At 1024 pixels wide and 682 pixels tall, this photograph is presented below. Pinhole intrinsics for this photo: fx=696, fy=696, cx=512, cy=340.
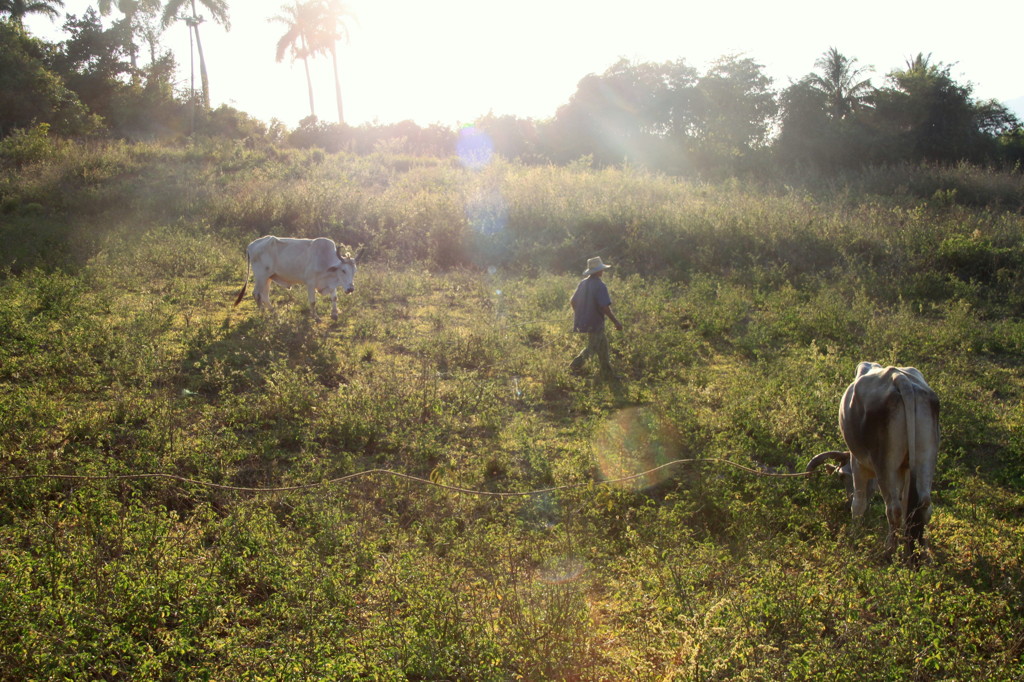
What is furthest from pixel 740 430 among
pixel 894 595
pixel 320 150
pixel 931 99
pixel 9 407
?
pixel 931 99

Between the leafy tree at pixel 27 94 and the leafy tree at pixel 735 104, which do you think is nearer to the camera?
the leafy tree at pixel 27 94

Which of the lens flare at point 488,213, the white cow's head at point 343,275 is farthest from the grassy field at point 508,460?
the lens flare at point 488,213

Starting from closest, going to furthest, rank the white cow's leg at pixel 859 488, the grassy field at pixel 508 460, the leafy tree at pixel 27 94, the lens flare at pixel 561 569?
the grassy field at pixel 508 460
the lens flare at pixel 561 569
the white cow's leg at pixel 859 488
the leafy tree at pixel 27 94

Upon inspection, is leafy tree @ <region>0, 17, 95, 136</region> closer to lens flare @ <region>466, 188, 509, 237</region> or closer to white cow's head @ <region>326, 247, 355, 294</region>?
lens flare @ <region>466, 188, 509, 237</region>

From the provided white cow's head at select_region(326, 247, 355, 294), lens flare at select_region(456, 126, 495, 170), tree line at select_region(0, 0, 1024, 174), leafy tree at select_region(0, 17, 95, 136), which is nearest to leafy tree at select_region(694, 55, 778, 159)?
tree line at select_region(0, 0, 1024, 174)

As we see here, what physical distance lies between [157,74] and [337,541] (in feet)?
121

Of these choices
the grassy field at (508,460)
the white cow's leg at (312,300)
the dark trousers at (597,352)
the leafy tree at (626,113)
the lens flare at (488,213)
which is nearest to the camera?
the grassy field at (508,460)

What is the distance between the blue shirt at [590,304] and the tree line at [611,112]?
630 inches

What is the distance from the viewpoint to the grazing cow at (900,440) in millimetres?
4785

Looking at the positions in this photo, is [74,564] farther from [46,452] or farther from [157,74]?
[157,74]

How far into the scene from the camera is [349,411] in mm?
7438

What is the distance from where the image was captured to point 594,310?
911 cm

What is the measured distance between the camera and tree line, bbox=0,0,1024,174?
27.1 meters

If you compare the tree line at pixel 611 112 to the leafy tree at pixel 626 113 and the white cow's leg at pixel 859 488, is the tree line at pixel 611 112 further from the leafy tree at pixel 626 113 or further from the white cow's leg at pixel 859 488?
the white cow's leg at pixel 859 488
